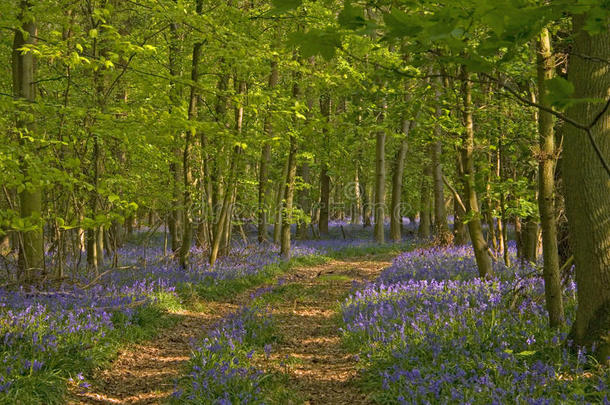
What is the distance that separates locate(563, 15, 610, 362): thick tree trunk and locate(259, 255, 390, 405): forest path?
2.49 meters

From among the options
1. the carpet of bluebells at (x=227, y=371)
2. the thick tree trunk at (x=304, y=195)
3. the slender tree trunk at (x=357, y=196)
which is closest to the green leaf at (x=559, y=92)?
the carpet of bluebells at (x=227, y=371)

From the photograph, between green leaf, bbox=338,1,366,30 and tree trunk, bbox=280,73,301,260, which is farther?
Result: tree trunk, bbox=280,73,301,260

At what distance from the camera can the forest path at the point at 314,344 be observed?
5.66 m

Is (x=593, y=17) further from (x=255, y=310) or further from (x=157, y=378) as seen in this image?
(x=255, y=310)

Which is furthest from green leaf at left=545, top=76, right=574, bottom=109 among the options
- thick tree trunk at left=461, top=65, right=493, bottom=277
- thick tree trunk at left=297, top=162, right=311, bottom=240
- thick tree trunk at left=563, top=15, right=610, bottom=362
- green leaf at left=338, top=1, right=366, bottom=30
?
thick tree trunk at left=297, top=162, right=311, bottom=240

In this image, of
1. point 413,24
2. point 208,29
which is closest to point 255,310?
point 208,29

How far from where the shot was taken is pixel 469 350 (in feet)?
17.7

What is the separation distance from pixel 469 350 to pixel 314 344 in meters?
2.85

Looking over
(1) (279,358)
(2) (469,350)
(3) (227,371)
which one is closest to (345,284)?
A: (1) (279,358)

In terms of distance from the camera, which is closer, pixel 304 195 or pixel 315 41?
pixel 315 41

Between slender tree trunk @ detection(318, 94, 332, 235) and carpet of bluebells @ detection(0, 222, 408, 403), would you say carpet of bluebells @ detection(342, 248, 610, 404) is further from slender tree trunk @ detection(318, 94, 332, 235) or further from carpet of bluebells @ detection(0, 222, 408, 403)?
slender tree trunk @ detection(318, 94, 332, 235)

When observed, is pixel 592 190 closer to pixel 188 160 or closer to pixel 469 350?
pixel 469 350

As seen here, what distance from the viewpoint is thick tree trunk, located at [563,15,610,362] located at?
14.3 feet

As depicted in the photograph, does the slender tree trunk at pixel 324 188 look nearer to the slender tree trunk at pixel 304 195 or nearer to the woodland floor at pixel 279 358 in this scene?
the slender tree trunk at pixel 304 195
